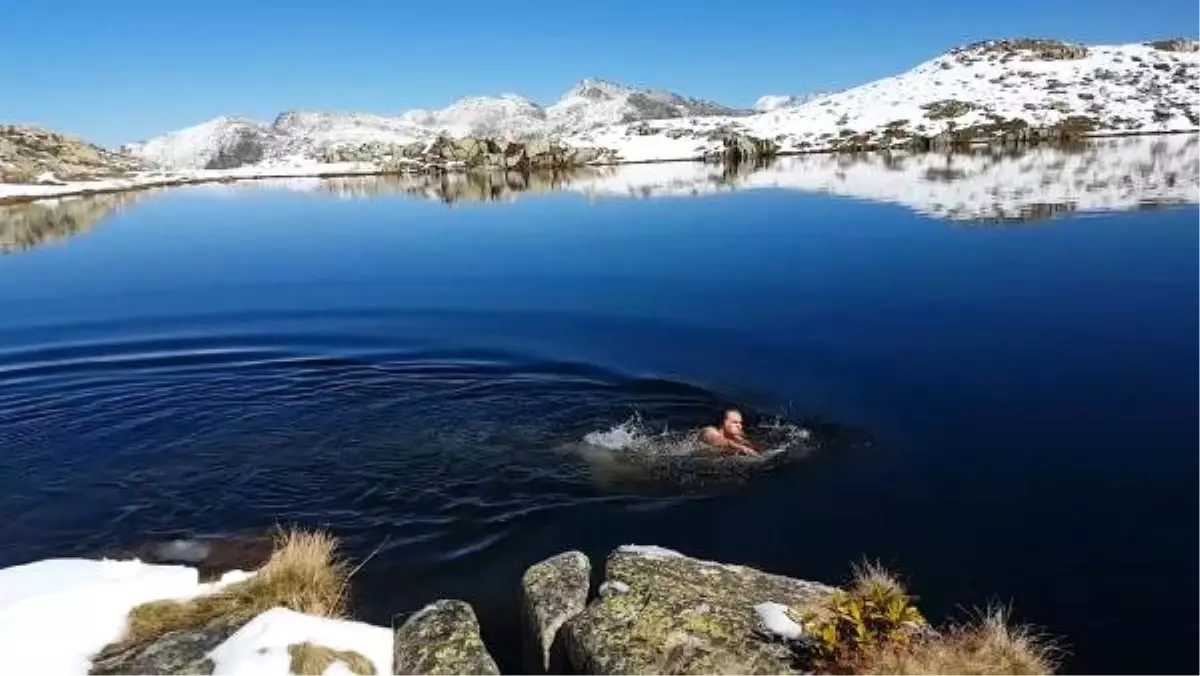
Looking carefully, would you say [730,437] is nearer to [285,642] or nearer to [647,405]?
[647,405]

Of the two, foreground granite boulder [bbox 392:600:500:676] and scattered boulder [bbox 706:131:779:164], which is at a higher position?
scattered boulder [bbox 706:131:779:164]

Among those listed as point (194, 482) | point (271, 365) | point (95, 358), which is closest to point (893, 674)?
point (194, 482)

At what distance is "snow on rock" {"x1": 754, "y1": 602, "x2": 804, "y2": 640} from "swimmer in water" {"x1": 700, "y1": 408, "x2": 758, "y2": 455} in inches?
307

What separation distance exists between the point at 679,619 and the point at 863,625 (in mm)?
2139

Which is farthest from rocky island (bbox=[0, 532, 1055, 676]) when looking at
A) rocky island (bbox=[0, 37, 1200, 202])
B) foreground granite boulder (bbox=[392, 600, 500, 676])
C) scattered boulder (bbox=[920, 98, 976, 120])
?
scattered boulder (bbox=[920, 98, 976, 120])

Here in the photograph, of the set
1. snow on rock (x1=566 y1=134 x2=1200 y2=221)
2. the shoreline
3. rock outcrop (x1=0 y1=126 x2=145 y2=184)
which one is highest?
rock outcrop (x1=0 y1=126 x2=145 y2=184)

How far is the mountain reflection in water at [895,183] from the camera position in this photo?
5978cm

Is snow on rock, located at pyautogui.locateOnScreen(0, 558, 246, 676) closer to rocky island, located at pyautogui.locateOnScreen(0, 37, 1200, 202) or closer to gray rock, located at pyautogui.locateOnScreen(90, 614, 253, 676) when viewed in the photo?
gray rock, located at pyautogui.locateOnScreen(90, 614, 253, 676)

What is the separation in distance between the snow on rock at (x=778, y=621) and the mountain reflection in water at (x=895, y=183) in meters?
47.5

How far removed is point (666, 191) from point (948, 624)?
76.3 m

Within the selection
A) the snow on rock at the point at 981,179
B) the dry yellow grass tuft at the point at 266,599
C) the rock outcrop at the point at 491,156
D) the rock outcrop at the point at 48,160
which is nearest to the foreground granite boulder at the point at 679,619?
the dry yellow grass tuft at the point at 266,599

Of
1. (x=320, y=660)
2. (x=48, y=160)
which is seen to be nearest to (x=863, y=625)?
(x=320, y=660)

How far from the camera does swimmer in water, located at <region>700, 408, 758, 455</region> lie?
1788cm

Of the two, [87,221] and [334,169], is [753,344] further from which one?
[334,169]
